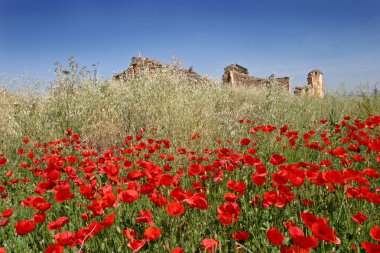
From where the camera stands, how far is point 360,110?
24.0 ft

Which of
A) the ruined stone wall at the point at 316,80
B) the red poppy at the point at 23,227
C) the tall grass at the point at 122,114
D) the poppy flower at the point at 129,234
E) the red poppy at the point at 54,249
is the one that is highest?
the ruined stone wall at the point at 316,80

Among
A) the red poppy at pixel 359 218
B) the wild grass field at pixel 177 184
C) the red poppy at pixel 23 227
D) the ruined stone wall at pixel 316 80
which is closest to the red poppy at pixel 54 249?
the wild grass field at pixel 177 184

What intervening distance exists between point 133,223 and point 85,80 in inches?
211

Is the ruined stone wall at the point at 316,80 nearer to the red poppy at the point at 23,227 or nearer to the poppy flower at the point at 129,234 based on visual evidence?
the poppy flower at the point at 129,234

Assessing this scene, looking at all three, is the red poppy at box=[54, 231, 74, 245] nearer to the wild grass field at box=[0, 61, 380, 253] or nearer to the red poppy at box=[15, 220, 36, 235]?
the wild grass field at box=[0, 61, 380, 253]

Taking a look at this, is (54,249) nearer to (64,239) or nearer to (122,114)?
(64,239)

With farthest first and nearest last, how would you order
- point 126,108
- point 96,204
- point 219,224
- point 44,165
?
point 126,108, point 44,165, point 219,224, point 96,204

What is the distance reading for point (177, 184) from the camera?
270cm

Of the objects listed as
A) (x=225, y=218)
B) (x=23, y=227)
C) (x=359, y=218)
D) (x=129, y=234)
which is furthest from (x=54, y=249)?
(x=359, y=218)

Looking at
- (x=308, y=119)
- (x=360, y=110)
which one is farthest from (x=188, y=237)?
(x=360, y=110)

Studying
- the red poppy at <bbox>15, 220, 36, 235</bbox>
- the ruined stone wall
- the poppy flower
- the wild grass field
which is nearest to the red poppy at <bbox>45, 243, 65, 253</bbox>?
the wild grass field

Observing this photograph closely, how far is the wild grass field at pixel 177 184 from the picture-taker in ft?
5.91

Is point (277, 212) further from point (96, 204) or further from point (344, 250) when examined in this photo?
point (96, 204)

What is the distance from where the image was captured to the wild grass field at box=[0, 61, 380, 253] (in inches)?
70.9
